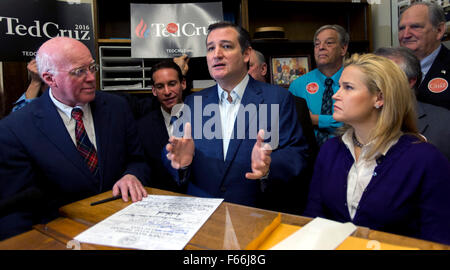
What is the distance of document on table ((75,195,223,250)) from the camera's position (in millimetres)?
748

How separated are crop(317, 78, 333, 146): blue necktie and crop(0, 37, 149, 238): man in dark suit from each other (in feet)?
4.50

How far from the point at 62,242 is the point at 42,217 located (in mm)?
243

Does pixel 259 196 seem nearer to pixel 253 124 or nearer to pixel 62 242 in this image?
pixel 253 124

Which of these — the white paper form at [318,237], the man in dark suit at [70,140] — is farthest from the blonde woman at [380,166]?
the man in dark suit at [70,140]

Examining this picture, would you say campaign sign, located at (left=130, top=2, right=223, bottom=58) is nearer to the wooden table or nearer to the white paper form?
the wooden table

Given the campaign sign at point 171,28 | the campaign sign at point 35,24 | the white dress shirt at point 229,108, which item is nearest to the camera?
the white dress shirt at point 229,108

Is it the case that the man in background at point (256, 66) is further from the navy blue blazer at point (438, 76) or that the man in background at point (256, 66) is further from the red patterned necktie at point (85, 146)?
the red patterned necktie at point (85, 146)

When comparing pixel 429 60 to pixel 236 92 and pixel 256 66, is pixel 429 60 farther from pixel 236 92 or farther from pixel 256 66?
pixel 236 92

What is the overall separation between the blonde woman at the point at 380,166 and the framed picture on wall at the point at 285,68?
1.88 metres

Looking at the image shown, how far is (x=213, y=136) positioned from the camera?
1573 millimetres

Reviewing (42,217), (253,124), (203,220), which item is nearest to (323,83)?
(253,124)

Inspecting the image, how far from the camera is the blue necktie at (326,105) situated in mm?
2319

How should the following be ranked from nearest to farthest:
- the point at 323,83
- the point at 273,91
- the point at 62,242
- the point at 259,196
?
the point at 62,242
the point at 259,196
the point at 273,91
the point at 323,83
